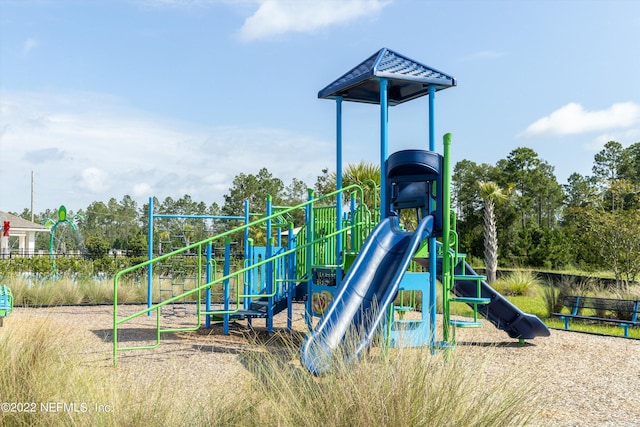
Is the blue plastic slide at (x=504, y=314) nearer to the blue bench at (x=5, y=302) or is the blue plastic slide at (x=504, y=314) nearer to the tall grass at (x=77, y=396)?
the tall grass at (x=77, y=396)

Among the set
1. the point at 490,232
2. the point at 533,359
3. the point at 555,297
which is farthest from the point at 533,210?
the point at 533,359

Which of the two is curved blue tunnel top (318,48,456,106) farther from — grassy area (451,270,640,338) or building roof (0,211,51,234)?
building roof (0,211,51,234)

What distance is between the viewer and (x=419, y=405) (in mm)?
3377

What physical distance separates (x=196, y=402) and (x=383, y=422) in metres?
1.34

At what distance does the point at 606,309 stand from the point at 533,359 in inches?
138

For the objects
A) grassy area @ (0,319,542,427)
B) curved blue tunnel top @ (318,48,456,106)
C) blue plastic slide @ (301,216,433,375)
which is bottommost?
grassy area @ (0,319,542,427)

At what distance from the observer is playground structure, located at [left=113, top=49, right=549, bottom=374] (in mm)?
7348

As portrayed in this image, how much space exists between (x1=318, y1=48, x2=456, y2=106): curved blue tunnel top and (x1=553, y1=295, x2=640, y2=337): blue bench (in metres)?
4.54

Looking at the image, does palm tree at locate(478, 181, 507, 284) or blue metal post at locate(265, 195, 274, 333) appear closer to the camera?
blue metal post at locate(265, 195, 274, 333)

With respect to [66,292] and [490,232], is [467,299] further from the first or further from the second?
[490,232]

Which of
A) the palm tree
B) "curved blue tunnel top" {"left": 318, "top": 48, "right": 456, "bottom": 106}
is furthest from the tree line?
"curved blue tunnel top" {"left": 318, "top": 48, "right": 456, "bottom": 106}

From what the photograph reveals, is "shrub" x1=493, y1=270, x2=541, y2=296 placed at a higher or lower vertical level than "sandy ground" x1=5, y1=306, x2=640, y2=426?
higher

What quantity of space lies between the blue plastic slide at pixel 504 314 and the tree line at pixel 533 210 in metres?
7.46

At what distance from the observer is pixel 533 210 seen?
168ft
